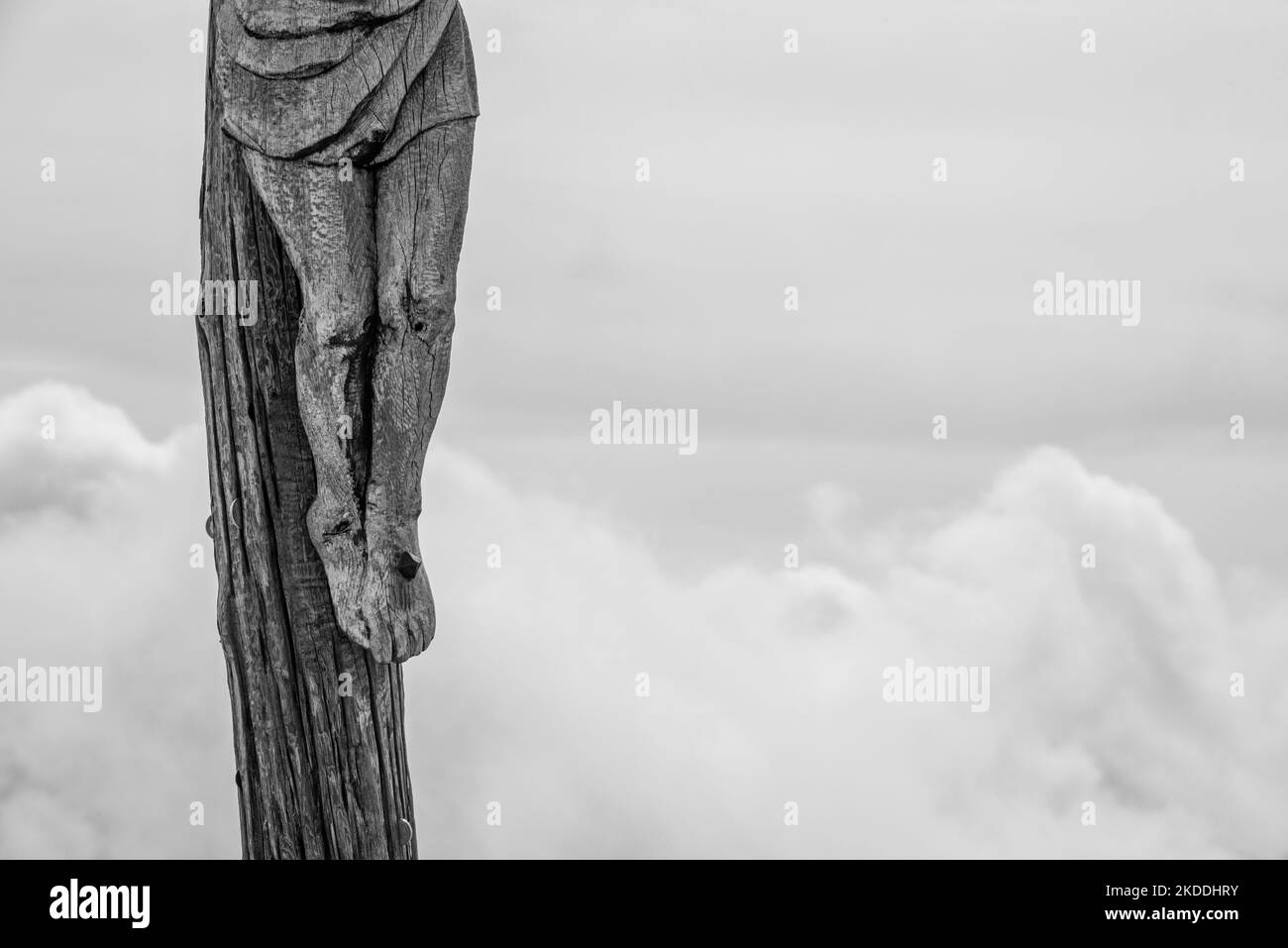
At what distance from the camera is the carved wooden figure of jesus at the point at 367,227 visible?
3.77m

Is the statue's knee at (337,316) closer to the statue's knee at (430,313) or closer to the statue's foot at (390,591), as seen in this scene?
the statue's knee at (430,313)

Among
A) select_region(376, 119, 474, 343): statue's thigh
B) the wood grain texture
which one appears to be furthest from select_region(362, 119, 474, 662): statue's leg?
the wood grain texture

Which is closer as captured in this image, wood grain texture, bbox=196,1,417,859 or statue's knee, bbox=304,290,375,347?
statue's knee, bbox=304,290,375,347

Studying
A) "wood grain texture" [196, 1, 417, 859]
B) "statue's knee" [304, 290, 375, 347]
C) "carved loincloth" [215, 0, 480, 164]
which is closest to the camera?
"carved loincloth" [215, 0, 480, 164]

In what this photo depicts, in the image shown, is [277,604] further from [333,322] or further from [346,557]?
[333,322]

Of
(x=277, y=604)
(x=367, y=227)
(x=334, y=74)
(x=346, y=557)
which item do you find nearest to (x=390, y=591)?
(x=346, y=557)

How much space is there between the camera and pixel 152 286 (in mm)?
4238

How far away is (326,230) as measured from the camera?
384 cm

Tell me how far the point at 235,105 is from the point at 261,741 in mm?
1402

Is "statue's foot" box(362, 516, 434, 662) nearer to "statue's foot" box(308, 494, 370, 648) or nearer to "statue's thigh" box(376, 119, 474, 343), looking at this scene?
"statue's foot" box(308, 494, 370, 648)

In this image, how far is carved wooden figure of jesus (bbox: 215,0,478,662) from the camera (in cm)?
377

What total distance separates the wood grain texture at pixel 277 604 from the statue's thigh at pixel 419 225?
0.92 feet

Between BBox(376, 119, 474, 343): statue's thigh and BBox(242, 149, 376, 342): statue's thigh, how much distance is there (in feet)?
0.15
